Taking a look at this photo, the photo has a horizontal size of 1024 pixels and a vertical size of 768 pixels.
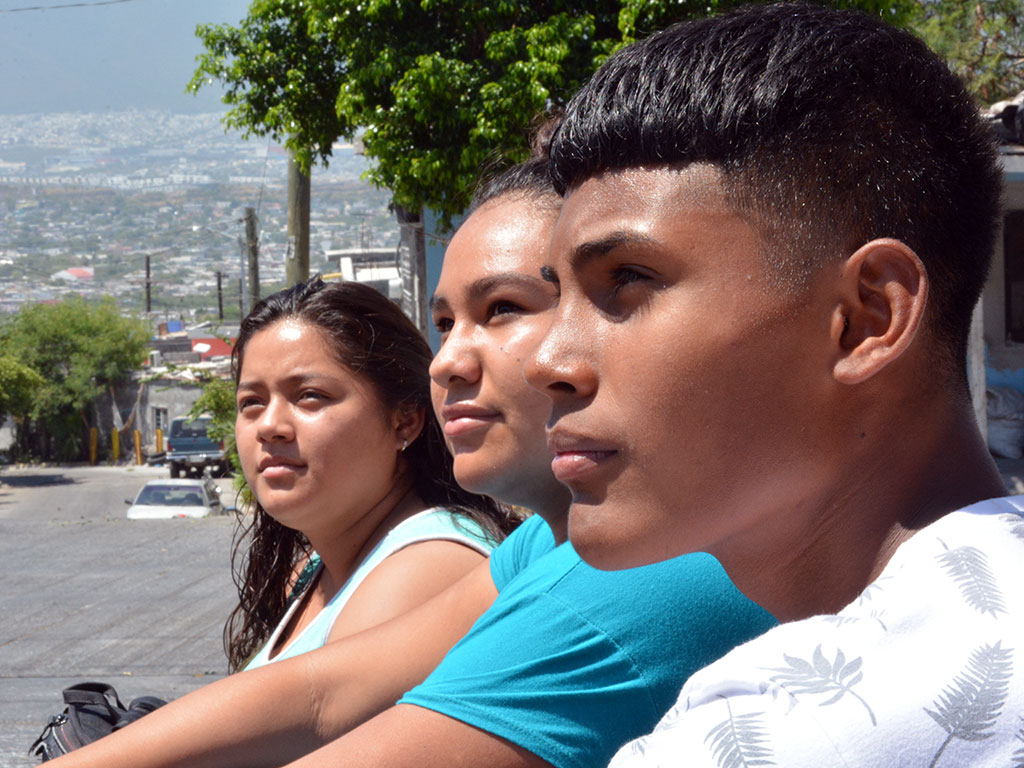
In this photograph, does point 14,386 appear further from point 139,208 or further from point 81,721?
point 139,208

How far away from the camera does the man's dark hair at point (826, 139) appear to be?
95cm

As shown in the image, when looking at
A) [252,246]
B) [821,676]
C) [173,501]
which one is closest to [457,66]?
[821,676]

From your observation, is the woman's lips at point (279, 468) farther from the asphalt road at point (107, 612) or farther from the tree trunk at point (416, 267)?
the tree trunk at point (416, 267)

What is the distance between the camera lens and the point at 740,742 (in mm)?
758

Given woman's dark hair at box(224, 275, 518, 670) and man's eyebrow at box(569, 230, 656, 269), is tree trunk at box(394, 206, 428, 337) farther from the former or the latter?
man's eyebrow at box(569, 230, 656, 269)

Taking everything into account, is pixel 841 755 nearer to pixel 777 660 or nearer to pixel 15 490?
pixel 777 660

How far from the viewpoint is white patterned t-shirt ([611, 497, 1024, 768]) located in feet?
2.40

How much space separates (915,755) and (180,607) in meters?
6.83

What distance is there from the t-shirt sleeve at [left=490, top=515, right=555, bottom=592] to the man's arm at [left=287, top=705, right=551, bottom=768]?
39 centimetres

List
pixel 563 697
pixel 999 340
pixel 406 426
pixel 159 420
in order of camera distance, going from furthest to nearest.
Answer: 1. pixel 159 420
2. pixel 999 340
3. pixel 406 426
4. pixel 563 697

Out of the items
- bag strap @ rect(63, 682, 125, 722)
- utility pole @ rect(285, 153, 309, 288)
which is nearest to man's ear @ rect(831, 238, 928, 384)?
bag strap @ rect(63, 682, 125, 722)

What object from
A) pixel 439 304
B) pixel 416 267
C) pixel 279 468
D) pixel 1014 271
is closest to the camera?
pixel 439 304

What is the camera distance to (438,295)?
181 centimetres

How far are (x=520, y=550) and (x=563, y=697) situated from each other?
472 millimetres
